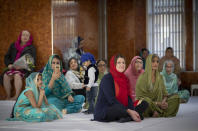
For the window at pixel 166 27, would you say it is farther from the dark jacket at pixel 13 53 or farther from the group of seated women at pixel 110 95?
the group of seated women at pixel 110 95

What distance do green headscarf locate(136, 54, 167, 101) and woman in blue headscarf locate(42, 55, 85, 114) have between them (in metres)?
1.19

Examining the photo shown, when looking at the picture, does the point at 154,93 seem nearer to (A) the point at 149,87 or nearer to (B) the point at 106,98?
(A) the point at 149,87

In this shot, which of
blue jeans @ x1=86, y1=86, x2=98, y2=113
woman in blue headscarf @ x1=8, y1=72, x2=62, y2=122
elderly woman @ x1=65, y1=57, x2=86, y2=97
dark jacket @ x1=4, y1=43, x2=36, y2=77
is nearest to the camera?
woman in blue headscarf @ x1=8, y1=72, x2=62, y2=122

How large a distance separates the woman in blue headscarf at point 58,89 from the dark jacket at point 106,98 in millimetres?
1169

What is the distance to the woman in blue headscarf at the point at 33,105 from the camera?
5.38 m

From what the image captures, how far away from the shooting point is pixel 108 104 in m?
5.21

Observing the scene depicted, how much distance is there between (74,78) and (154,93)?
1.97 metres

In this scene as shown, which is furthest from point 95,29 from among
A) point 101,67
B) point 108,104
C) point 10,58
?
point 108,104

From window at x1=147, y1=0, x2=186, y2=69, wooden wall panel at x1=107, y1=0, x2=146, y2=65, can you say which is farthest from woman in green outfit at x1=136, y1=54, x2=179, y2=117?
window at x1=147, y1=0, x2=186, y2=69

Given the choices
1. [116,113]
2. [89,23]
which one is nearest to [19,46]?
[89,23]

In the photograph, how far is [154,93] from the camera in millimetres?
5883

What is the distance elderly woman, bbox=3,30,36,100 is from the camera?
30.3 feet

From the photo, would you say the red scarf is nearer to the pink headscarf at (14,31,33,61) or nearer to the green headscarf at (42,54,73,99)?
A: the green headscarf at (42,54,73,99)

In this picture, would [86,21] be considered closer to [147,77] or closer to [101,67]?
[101,67]
